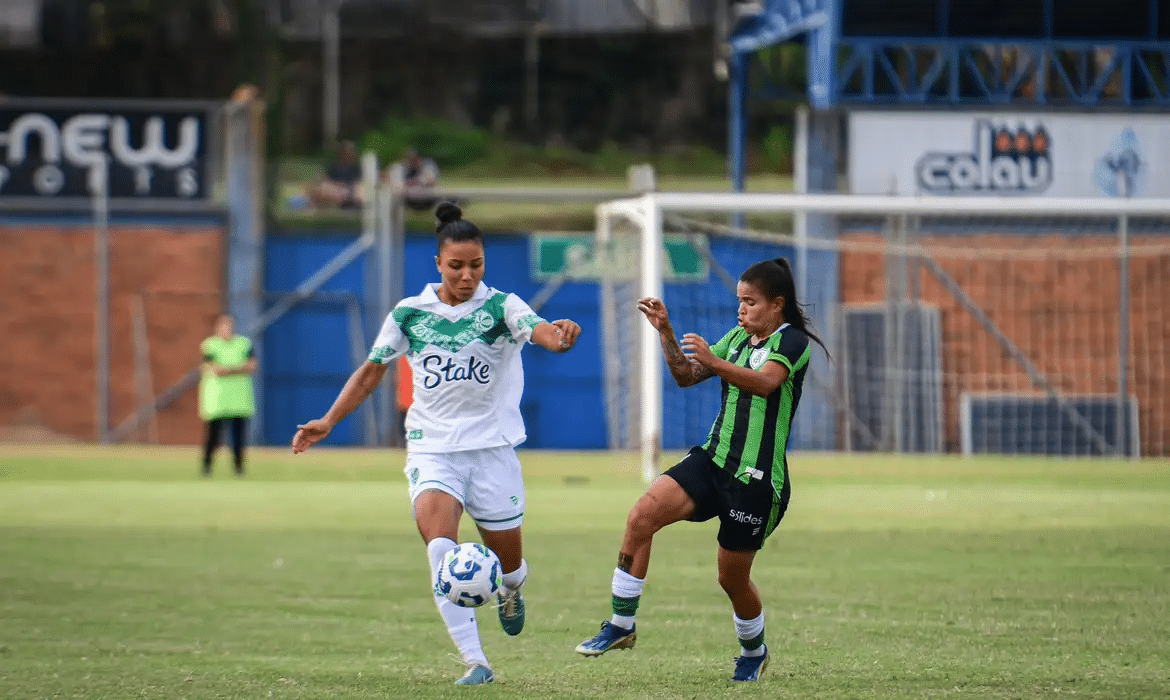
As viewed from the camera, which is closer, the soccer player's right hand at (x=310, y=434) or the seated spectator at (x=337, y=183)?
the soccer player's right hand at (x=310, y=434)

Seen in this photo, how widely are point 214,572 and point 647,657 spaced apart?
447 centimetres

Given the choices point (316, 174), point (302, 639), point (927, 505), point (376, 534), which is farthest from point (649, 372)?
point (316, 174)

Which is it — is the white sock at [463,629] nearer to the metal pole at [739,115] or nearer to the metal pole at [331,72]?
the metal pole at [739,115]

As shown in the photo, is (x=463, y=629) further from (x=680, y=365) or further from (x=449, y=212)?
(x=449, y=212)

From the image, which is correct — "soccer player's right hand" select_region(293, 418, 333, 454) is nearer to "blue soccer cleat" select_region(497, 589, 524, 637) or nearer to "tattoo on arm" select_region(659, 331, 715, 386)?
"blue soccer cleat" select_region(497, 589, 524, 637)

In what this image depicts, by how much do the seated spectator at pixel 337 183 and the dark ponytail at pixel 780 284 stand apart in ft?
77.3

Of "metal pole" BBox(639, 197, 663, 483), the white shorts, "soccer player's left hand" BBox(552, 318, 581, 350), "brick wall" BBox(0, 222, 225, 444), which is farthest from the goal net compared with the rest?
"soccer player's left hand" BBox(552, 318, 581, 350)

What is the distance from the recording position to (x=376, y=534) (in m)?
14.9

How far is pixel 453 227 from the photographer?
7836 millimetres

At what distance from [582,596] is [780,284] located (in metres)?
3.80

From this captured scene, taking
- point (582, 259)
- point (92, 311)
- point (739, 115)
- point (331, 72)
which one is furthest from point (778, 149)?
point (92, 311)

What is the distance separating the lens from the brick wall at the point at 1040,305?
87.6 feet

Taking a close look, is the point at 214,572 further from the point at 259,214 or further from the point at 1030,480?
the point at 259,214

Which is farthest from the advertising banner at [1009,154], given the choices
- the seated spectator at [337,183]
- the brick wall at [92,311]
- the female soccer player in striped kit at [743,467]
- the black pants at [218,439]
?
the female soccer player in striped kit at [743,467]
